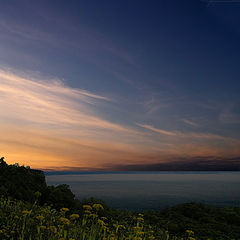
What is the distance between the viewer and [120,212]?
16.6 metres

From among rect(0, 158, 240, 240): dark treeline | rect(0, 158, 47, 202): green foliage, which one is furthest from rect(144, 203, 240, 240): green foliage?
rect(0, 158, 47, 202): green foliage

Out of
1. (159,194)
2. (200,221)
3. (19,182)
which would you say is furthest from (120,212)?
(159,194)

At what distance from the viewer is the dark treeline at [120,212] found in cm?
1407

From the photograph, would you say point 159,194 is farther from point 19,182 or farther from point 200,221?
point 19,182

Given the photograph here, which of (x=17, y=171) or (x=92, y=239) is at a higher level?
(x=17, y=171)

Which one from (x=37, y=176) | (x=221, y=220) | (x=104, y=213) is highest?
(x=37, y=176)

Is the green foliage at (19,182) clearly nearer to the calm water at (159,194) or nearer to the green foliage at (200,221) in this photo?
the green foliage at (200,221)

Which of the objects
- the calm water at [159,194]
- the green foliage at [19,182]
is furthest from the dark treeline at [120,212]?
the calm water at [159,194]

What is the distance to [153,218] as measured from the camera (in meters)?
16.4

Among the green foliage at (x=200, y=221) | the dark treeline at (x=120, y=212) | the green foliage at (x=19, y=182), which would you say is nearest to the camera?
the green foliage at (x=200, y=221)

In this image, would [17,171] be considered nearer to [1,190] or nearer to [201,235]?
[1,190]

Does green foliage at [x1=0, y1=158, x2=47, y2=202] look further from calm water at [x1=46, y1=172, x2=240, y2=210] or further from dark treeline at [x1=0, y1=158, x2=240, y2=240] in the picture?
calm water at [x1=46, y1=172, x2=240, y2=210]

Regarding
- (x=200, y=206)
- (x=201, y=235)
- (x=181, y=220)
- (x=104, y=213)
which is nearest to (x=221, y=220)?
(x=200, y=206)

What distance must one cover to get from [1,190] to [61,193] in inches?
161
